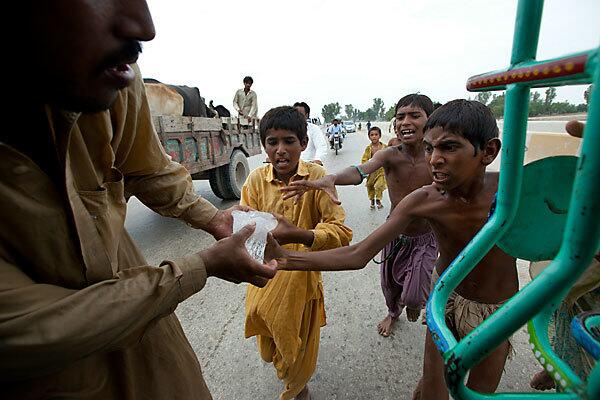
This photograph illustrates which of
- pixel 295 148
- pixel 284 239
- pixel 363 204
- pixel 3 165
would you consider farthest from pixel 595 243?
pixel 363 204

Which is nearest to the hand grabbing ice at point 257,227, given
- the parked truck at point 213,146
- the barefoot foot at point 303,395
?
the barefoot foot at point 303,395

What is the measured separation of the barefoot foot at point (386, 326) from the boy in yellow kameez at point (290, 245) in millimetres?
679

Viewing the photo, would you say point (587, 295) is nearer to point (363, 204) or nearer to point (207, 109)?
point (363, 204)

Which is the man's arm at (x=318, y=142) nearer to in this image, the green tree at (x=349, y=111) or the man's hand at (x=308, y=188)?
the man's hand at (x=308, y=188)

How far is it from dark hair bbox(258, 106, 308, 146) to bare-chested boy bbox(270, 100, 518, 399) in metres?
0.70

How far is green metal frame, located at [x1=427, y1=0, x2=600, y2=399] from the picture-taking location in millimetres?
421

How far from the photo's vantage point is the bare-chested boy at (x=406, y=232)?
2205mm

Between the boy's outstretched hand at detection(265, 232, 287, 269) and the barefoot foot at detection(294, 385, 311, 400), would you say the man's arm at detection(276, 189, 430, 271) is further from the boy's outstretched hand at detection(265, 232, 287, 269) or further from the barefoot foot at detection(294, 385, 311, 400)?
the barefoot foot at detection(294, 385, 311, 400)

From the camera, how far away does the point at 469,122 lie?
1.47 metres

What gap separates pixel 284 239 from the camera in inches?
59.4

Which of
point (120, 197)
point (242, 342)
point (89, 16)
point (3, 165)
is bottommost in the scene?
point (242, 342)

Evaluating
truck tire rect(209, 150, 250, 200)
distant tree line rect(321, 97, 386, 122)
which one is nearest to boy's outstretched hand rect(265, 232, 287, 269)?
truck tire rect(209, 150, 250, 200)

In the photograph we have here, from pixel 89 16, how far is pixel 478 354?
36.9 inches

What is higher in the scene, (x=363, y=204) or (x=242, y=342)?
(x=242, y=342)
